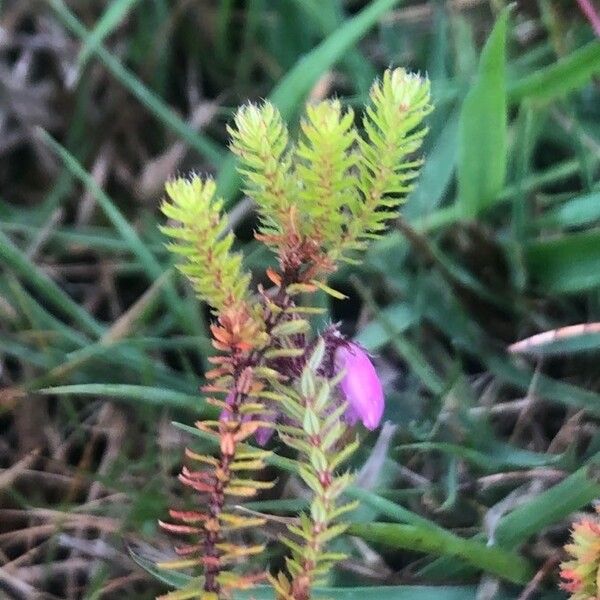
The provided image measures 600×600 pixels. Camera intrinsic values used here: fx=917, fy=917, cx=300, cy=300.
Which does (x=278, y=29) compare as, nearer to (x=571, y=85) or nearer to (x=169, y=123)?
(x=169, y=123)

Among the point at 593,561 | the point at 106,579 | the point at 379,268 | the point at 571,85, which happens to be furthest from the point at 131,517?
the point at 571,85

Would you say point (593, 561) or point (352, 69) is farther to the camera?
point (352, 69)

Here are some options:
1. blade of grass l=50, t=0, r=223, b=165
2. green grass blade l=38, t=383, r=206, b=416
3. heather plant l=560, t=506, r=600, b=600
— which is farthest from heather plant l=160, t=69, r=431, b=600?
blade of grass l=50, t=0, r=223, b=165

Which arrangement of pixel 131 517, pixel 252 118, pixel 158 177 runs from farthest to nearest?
pixel 158 177, pixel 131 517, pixel 252 118

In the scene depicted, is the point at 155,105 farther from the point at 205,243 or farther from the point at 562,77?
the point at 205,243

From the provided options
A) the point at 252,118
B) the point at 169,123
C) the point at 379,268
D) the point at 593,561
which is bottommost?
the point at 593,561

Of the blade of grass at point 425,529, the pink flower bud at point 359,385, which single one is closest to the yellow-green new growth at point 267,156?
the pink flower bud at point 359,385

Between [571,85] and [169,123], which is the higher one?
[169,123]
